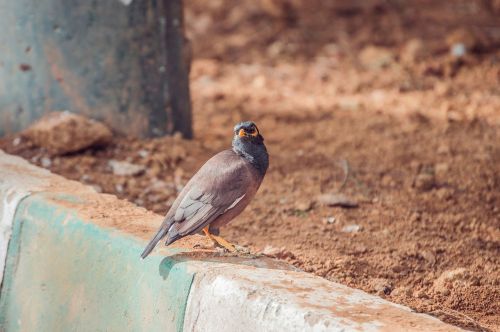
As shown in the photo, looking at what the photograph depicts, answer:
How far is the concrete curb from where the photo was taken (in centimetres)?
255

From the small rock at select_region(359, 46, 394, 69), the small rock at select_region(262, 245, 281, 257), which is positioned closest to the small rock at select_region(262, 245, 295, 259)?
the small rock at select_region(262, 245, 281, 257)

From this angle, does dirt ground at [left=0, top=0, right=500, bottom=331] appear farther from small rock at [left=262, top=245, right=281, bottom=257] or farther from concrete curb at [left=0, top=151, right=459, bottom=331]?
concrete curb at [left=0, top=151, right=459, bottom=331]

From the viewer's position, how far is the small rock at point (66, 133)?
453cm

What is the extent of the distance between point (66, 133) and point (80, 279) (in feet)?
4.57

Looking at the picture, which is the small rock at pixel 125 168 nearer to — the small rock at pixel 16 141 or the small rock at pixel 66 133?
the small rock at pixel 66 133

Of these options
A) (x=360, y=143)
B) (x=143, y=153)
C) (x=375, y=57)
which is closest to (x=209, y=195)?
(x=143, y=153)

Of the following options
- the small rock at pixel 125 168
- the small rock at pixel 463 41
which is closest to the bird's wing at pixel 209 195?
the small rock at pixel 125 168

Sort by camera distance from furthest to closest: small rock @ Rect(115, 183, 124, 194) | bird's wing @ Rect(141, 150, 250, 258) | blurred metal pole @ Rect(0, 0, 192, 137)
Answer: blurred metal pole @ Rect(0, 0, 192, 137)
small rock @ Rect(115, 183, 124, 194)
bird's wing @ Rect(141, 150, 250, 258)

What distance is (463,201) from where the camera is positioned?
4.32m

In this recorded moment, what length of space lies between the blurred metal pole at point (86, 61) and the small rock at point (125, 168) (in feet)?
0.82

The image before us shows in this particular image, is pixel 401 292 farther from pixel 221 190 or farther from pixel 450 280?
pixel 221 190

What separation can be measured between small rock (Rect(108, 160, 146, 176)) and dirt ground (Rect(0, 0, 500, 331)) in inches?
1.1

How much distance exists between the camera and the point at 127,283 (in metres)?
3.09

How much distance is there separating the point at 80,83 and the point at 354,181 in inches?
59.6
